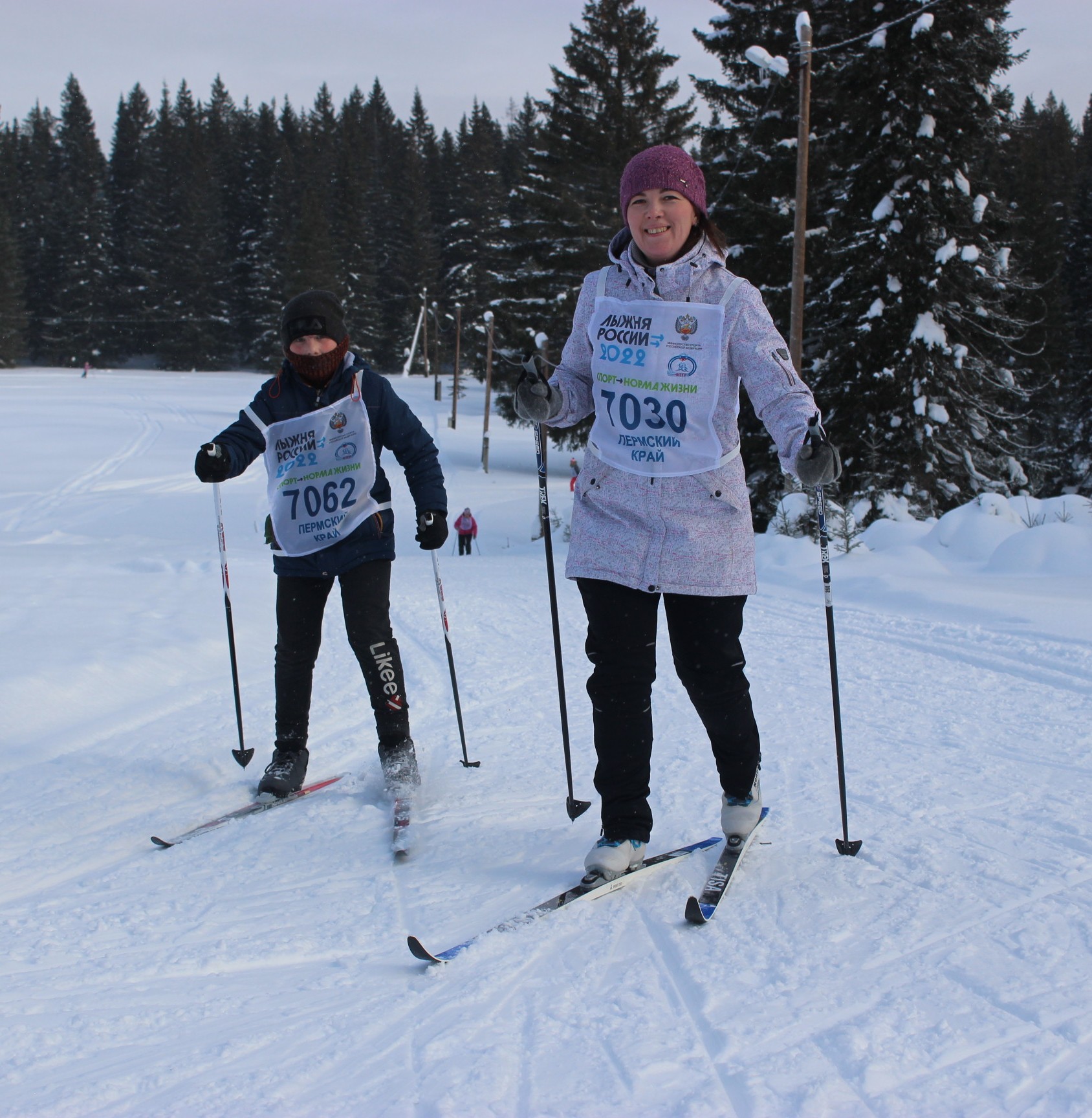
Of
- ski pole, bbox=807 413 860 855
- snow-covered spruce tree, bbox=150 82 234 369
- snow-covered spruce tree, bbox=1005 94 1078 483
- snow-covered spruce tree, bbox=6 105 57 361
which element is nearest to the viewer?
ski pole, bbox=807 413 860 855

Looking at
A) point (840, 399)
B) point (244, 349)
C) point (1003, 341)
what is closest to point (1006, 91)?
point (1003, 341)

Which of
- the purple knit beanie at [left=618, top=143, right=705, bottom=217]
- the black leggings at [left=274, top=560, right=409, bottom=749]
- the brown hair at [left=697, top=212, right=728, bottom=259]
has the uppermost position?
the purple knit beanie at [left=618, top=143, right=705, bottom=217]

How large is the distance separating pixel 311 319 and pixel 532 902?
211cm

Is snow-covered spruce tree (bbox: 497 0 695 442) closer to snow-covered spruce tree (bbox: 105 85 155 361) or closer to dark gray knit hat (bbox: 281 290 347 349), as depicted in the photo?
dark gray knit hat (bbox: 281 290 347 349)

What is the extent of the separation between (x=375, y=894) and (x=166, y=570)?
8333mm

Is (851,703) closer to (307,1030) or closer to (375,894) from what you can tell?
(375,894)

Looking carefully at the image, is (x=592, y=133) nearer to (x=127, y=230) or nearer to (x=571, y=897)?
(x=571, y=897)

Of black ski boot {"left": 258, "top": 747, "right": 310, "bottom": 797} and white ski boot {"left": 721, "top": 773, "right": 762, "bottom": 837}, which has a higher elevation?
white ski boot {"left": 721, "top": 773, "right": 762, "bottom": 837}

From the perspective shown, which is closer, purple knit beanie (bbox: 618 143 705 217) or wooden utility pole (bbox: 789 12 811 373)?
purple knit beanie (bbox: 618 143 705 217)

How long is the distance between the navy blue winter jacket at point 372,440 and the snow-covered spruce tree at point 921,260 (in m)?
11.8

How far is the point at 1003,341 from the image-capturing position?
16234 mm

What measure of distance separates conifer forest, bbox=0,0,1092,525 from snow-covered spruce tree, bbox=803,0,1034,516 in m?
0.04

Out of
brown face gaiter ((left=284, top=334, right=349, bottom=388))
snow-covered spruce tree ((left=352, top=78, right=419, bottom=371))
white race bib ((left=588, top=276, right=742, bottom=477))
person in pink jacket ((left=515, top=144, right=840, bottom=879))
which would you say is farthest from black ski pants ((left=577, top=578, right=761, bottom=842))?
snow-covered spruce tree ((left=352, top=78, right=419, bottom=371))

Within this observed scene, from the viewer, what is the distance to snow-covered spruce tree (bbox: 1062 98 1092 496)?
A: 25.0 metres
